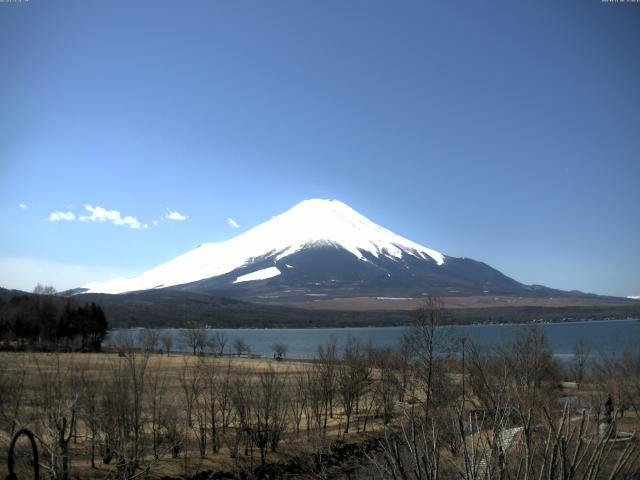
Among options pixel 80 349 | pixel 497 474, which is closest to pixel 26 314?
pixel 80 349

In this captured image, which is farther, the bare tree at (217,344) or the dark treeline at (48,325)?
the bare tree at (217,344)

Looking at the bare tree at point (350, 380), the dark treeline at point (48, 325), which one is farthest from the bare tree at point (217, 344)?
the bare tree at point (350, 380)

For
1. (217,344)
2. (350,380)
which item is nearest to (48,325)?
(217,344)

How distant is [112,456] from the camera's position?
23.3 meters

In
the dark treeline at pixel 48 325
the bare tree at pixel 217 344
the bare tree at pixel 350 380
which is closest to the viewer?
the bare tree at pixel 350 380

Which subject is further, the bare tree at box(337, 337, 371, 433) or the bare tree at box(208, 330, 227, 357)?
the bare tree at box(208, 330, 227, 357)

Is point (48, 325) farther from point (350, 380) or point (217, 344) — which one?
point (350, 380)

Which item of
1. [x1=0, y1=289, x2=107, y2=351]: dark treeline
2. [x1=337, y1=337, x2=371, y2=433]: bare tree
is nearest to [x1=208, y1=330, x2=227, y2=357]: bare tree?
[x1=0, y1=289, x2=107, y2=351]: dark treeline

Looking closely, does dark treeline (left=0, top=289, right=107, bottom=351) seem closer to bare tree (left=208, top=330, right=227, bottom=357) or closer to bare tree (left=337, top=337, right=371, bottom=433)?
bare tree (left=208, top=330, right=227, bottom=357)

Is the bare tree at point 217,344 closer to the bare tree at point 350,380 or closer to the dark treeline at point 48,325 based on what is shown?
the dark treeline at point 48,325

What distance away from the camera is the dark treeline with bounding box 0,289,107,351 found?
87.7m

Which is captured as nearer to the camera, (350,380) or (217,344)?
(350,380)

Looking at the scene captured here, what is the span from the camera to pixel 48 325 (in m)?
93.9

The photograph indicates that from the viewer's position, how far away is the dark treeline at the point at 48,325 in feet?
288
